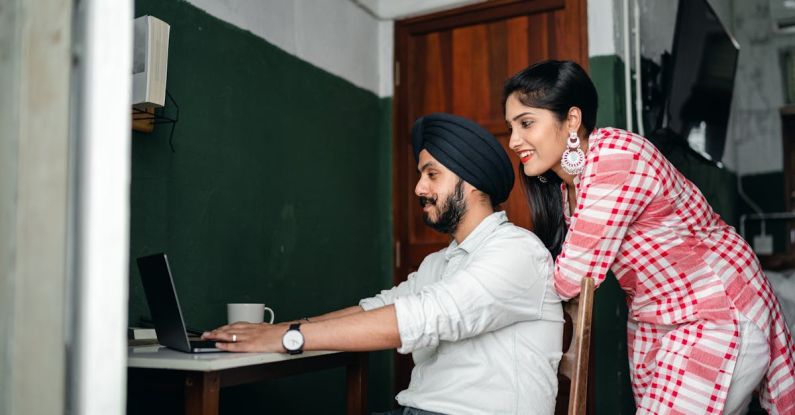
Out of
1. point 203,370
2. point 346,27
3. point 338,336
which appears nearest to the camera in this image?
point 203,370

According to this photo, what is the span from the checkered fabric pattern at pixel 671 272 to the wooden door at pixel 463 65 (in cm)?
155

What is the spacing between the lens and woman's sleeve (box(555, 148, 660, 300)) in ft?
5.37

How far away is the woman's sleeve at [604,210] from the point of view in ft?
5.37

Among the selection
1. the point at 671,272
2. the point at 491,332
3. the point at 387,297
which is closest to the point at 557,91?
the point at 671,272

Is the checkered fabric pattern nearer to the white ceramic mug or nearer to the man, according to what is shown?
the man

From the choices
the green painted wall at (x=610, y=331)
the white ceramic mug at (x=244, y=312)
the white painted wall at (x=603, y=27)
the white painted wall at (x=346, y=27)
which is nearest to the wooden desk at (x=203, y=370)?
the white ceramic mug at (x=244, y=312)

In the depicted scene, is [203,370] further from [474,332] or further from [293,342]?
[474,332]

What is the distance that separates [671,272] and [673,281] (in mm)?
23

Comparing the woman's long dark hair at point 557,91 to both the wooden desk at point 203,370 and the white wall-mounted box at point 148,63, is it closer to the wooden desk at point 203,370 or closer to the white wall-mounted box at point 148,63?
the wooden desk at point 203,370

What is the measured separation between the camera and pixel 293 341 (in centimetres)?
159

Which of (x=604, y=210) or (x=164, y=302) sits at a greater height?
(x=604, y=210)

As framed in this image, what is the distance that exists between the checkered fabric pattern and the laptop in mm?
857

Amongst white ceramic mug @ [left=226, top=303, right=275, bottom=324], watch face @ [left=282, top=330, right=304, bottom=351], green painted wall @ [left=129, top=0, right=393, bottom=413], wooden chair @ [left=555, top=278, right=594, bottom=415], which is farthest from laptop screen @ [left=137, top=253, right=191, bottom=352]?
wooden chair @ [left=555, top=278, right=594, bottom=415]

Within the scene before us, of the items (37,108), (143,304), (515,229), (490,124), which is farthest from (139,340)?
(490,124)
